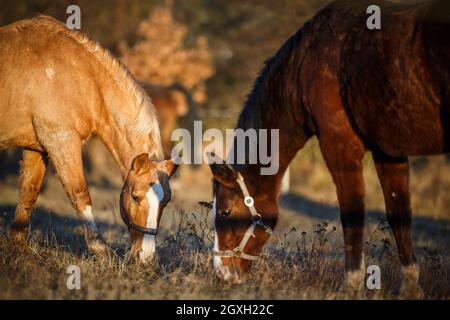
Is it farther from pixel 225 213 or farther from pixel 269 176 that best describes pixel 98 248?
pixel 269 176

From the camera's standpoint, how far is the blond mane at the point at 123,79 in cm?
534

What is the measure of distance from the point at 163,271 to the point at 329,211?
6671mm

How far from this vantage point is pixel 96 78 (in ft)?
17.8

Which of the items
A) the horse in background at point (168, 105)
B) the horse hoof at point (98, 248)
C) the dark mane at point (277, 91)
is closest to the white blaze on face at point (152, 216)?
the horse hoof at point (98, 248)

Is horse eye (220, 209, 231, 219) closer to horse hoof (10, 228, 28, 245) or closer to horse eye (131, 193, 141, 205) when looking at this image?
horse eye (131, 193, 141, 205)

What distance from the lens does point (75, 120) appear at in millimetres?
5172

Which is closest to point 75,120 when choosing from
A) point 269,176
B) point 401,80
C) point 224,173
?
point 224,173

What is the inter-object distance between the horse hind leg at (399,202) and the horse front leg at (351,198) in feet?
1.29

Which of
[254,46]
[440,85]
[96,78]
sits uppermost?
[254,46]

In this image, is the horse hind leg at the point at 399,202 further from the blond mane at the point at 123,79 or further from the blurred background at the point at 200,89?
the blurred background at the point at 200,89

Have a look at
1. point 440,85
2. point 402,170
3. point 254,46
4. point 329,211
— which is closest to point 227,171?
point 402,170

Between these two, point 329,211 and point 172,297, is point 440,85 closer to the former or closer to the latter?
point 172,297

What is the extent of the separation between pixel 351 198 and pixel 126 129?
239 centimetres

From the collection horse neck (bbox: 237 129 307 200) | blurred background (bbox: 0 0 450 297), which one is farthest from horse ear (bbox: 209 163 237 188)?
blurred background (bbox: 0 0 450 297)
